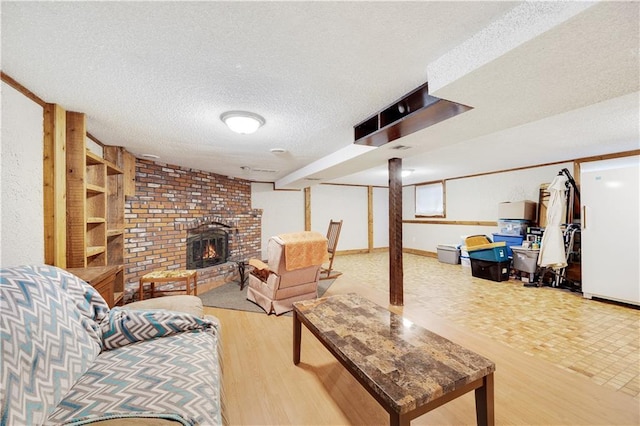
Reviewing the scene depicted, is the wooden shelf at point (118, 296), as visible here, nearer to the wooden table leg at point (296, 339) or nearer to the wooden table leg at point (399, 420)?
the wooden table leg at point (296, 339)

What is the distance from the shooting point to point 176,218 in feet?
13.4

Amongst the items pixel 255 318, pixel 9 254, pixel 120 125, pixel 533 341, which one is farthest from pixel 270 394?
pixel 120 125

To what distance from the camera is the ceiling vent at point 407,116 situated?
1731 millimetres

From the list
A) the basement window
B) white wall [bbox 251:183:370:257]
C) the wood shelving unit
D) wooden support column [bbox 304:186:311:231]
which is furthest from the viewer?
wooden support column [bbox 304:186:311:231]

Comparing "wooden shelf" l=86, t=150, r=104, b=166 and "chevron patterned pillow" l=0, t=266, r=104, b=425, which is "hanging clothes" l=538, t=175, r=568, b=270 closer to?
"chevron patterned pillow" l=0, t=266, r=104, b=425

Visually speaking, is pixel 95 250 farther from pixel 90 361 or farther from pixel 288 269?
pixel 288 269

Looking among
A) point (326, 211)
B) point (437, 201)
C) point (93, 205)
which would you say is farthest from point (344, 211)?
point (93, 205)

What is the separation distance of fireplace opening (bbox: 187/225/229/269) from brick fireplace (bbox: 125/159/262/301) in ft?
0.17

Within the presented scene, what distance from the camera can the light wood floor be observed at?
151 centimetres

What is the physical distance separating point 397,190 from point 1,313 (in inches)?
129

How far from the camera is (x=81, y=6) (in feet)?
3.36

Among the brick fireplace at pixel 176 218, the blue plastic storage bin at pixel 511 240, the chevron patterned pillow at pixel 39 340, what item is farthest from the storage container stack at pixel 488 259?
the chevron patterned pillow at pixel 39 340

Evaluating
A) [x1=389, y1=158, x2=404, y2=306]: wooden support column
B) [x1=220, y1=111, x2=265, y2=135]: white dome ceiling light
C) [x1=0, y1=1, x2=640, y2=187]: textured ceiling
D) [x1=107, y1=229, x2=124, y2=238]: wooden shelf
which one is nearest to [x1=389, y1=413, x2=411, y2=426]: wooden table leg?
[x1=0, y1=1, x2=640, y2=187]: textured ceiling

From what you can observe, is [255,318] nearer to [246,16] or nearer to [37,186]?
[37,186]
